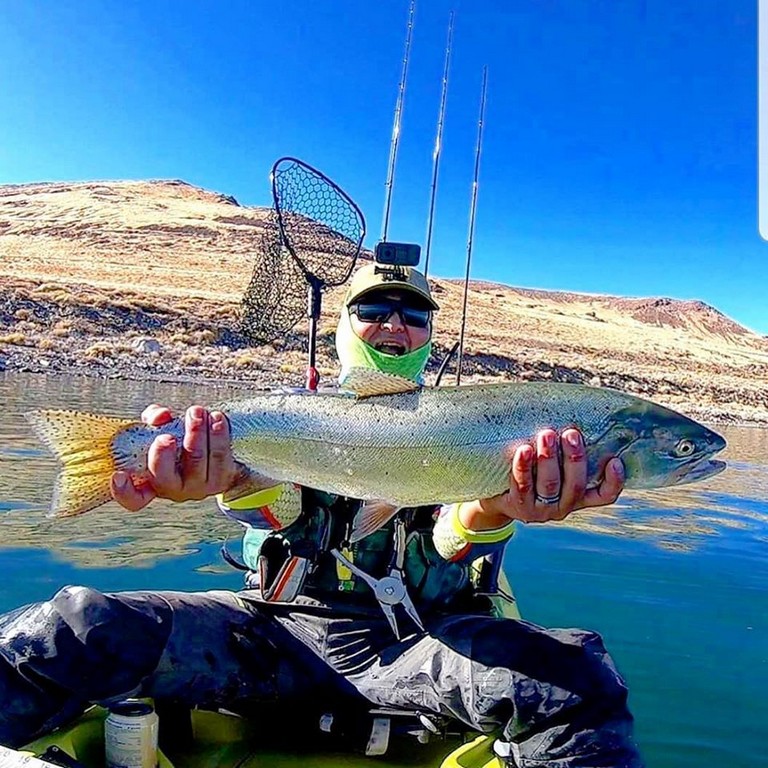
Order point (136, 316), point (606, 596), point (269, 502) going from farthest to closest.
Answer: point (136, 316) → point (606, 596) → point (269, 502)

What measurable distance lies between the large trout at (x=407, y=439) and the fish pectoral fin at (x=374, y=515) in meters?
0.02

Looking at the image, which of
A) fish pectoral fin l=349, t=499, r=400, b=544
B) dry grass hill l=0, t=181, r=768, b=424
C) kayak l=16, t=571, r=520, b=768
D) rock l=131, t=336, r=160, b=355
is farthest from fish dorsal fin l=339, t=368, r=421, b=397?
rock l=131, t=336, r=160, b=355

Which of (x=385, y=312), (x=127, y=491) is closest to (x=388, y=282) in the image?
(x=385, y=312)

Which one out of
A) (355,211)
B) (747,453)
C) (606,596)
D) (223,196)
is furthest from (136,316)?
(223,196)

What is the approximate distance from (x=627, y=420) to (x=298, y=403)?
1.20 m

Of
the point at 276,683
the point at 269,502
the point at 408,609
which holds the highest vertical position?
the point at 269,502

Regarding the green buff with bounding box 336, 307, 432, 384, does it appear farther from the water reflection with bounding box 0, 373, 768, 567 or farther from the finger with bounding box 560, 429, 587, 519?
the water reflection with bounding box 0, 373, 768, 567

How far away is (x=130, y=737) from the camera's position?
10.4 feet

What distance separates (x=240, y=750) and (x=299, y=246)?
25.5 feet

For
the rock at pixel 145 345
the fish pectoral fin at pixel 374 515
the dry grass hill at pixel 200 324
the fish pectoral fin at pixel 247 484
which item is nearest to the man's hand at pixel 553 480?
the fish pectoral fin at pixel 374 515

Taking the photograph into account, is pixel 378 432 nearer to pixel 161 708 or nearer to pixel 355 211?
pixel 161 708

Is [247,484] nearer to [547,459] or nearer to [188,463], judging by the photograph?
[188,463]

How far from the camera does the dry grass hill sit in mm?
28547

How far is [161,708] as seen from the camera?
3.62 metres
